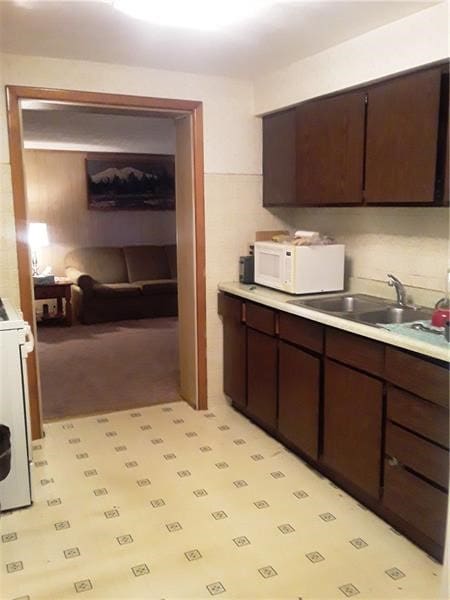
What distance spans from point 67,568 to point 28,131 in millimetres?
4778

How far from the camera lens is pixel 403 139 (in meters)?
2.55

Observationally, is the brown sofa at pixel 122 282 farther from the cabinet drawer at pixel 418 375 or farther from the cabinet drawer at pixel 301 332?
the cabinet drawer at pixel 418 375

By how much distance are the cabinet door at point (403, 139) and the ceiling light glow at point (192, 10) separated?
29.5 inches

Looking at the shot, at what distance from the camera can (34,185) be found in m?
6.97

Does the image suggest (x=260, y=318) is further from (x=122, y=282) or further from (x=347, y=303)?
(x=122, y=282)

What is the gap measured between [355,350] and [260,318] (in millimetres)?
904

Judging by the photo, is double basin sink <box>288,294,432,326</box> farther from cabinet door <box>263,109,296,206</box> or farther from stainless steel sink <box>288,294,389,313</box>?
cabinet door <box>263,109,296,206</box>

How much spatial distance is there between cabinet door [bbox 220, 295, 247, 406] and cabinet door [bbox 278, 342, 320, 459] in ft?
1.58

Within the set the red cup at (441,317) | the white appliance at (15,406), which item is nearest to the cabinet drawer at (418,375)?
the red cup at (441,317)

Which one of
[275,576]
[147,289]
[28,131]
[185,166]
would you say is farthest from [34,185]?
[275,576]

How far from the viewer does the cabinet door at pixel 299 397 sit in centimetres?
285

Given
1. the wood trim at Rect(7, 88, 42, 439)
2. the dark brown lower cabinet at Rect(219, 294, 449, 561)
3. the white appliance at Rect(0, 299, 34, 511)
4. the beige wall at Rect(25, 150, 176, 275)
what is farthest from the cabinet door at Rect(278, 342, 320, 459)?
the beige wall at Rect(25, 150, 176, 275)

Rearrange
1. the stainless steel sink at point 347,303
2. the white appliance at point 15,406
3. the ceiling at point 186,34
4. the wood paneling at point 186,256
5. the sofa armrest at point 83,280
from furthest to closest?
the sofa armrest at point 83,280
the wood paneling at point 186,256
the stainless steel sink at point 347,303
the white appliance at point 15,406
the ceiling at point 186,34

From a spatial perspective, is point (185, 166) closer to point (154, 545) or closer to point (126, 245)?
point (154, 545)
